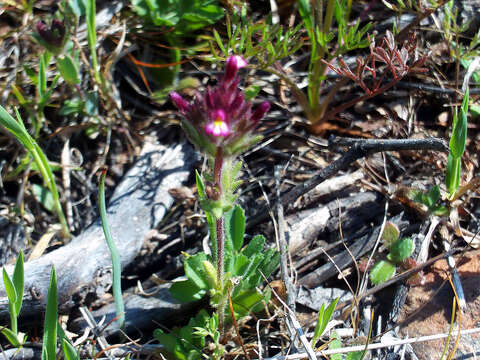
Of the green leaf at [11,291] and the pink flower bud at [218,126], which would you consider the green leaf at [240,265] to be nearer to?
the pink flower bud at [218,126]

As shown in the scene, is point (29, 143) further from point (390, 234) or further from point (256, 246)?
point (390, 234)

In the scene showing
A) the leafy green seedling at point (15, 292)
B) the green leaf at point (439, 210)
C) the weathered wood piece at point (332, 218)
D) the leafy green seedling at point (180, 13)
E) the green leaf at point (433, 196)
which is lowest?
the weathered wood piece at point (332, 218)

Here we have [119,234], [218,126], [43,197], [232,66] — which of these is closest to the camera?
[218,126]

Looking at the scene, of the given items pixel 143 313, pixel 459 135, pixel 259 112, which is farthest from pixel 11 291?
pixel 459 135

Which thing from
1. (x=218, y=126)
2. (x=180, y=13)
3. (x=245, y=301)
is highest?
(x=180, y=13)

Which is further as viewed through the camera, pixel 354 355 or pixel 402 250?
pixel 402 250

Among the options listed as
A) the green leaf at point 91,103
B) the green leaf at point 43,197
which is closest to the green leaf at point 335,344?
the green leaf at point 43,197

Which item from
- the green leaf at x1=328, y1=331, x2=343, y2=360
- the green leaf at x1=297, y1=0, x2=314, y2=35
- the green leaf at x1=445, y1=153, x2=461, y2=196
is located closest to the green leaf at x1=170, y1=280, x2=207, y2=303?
the green leaf at x1=328, y1=331, x2=343, y2=360

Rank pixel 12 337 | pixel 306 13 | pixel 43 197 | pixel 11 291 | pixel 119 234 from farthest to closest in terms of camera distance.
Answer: pixel 43 197
pixel 306 13
pixel 119 234
pixel 12 337
pixel 11 291
